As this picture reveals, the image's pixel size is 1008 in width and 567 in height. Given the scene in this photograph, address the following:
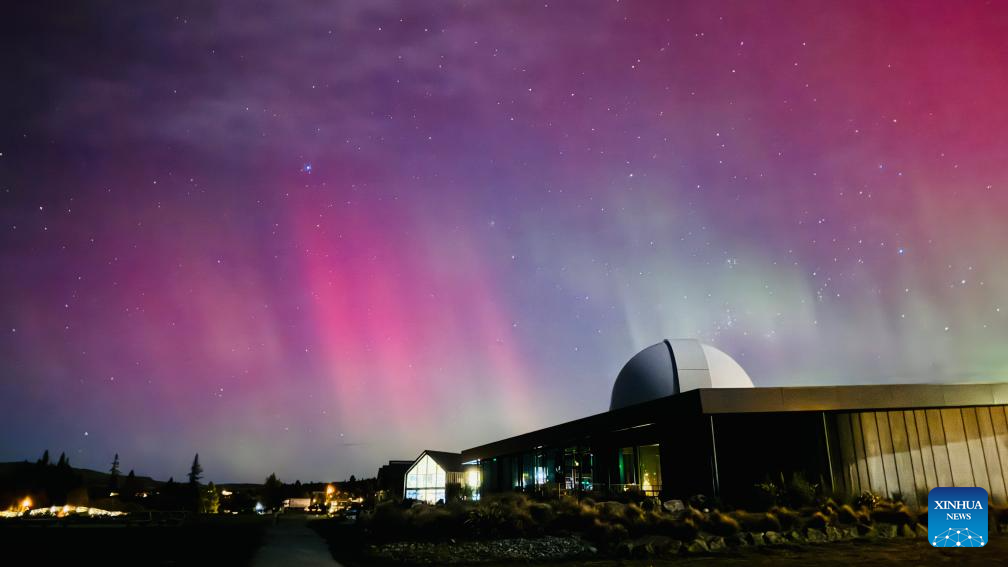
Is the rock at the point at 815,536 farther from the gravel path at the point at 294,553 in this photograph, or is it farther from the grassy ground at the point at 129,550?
the grassy ground at the point at 129,550

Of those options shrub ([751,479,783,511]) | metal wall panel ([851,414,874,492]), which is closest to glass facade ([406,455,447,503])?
shrub ([751,479,783,511])

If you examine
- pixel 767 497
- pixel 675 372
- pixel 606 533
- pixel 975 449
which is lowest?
pixel 606 533

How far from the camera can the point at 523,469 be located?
45.6 meters

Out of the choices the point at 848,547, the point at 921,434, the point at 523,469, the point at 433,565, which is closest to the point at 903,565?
the point at 848,547

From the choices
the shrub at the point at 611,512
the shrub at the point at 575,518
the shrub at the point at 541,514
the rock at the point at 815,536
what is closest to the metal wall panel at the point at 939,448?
the rock at the point at 815,536

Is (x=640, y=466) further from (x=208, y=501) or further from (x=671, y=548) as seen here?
(x=208, y=501)

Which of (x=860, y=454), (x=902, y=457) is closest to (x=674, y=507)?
(x=860, y=454)

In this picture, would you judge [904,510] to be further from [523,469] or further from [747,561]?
[523,469]

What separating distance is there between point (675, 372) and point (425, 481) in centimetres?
2809

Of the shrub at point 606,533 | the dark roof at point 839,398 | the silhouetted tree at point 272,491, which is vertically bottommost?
the silhouetted tree at point 272,491

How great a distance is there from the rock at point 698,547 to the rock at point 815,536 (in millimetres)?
2978

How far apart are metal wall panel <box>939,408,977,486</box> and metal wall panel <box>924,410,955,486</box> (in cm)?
12

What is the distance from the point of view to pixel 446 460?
57625mm

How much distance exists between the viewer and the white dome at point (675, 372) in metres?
33.7
